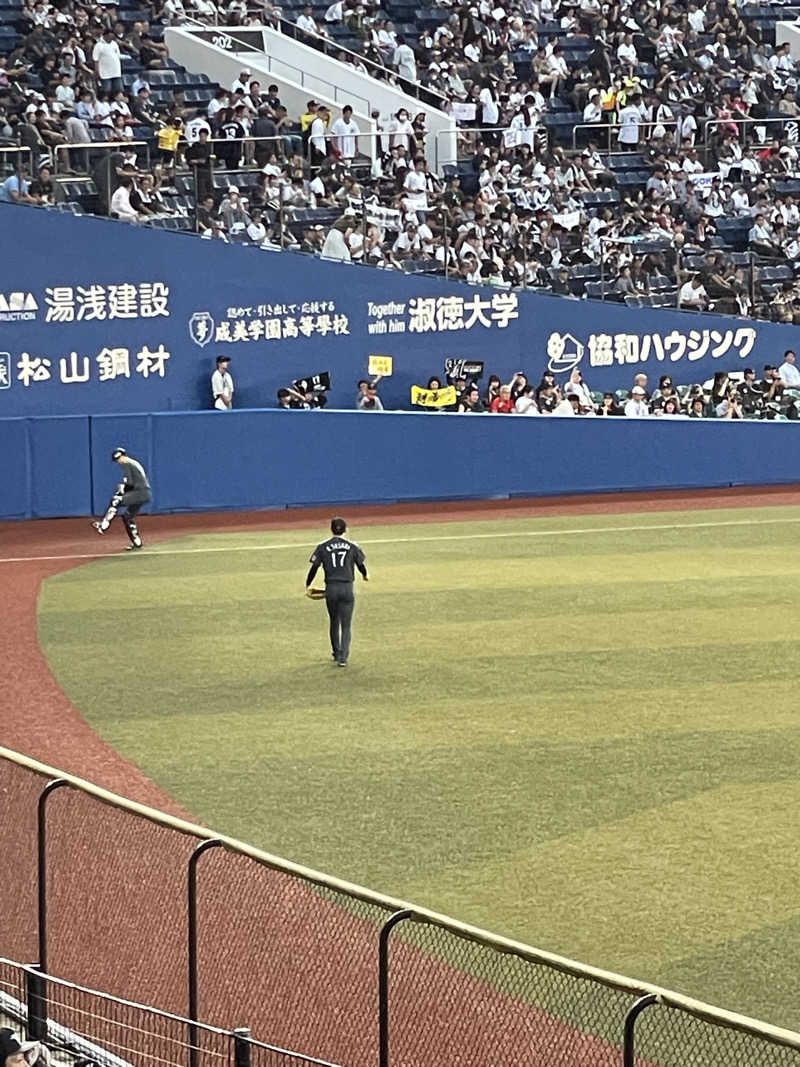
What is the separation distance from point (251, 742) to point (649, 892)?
4.67m

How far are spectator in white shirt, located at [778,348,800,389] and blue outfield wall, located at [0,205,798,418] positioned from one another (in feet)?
1.96

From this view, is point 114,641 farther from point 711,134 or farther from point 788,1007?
point 711,134

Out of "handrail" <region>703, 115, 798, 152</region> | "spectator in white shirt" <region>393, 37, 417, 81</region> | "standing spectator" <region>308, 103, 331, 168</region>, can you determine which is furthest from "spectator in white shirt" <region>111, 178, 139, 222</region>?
"handrail" <region>703, 115, 798, 152</region>

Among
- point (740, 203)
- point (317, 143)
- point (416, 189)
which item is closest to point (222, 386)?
point (317, 143)

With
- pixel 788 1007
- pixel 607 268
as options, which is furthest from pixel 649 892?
pixel 607 268

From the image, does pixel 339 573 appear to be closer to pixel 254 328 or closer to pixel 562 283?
pixel 254 328

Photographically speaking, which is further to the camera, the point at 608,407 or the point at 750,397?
the point at 750,397

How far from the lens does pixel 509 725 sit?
14945 millimetres

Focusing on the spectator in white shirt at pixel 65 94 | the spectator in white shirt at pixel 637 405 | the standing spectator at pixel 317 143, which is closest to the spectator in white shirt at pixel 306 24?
the standing spectator at pixel 317 143

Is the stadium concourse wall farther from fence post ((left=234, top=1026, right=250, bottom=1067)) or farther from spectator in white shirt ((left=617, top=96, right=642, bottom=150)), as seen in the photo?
fence post ((left=234, top=1026, right=250, bottom=1067))

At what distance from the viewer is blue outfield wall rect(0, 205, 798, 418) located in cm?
2992

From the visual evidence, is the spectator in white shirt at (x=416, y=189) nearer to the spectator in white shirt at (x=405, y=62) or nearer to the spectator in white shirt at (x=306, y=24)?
the spectator in white shirt at (x=405, y=62)

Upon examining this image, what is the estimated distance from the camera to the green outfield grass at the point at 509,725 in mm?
10570

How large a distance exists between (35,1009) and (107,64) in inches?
1091
